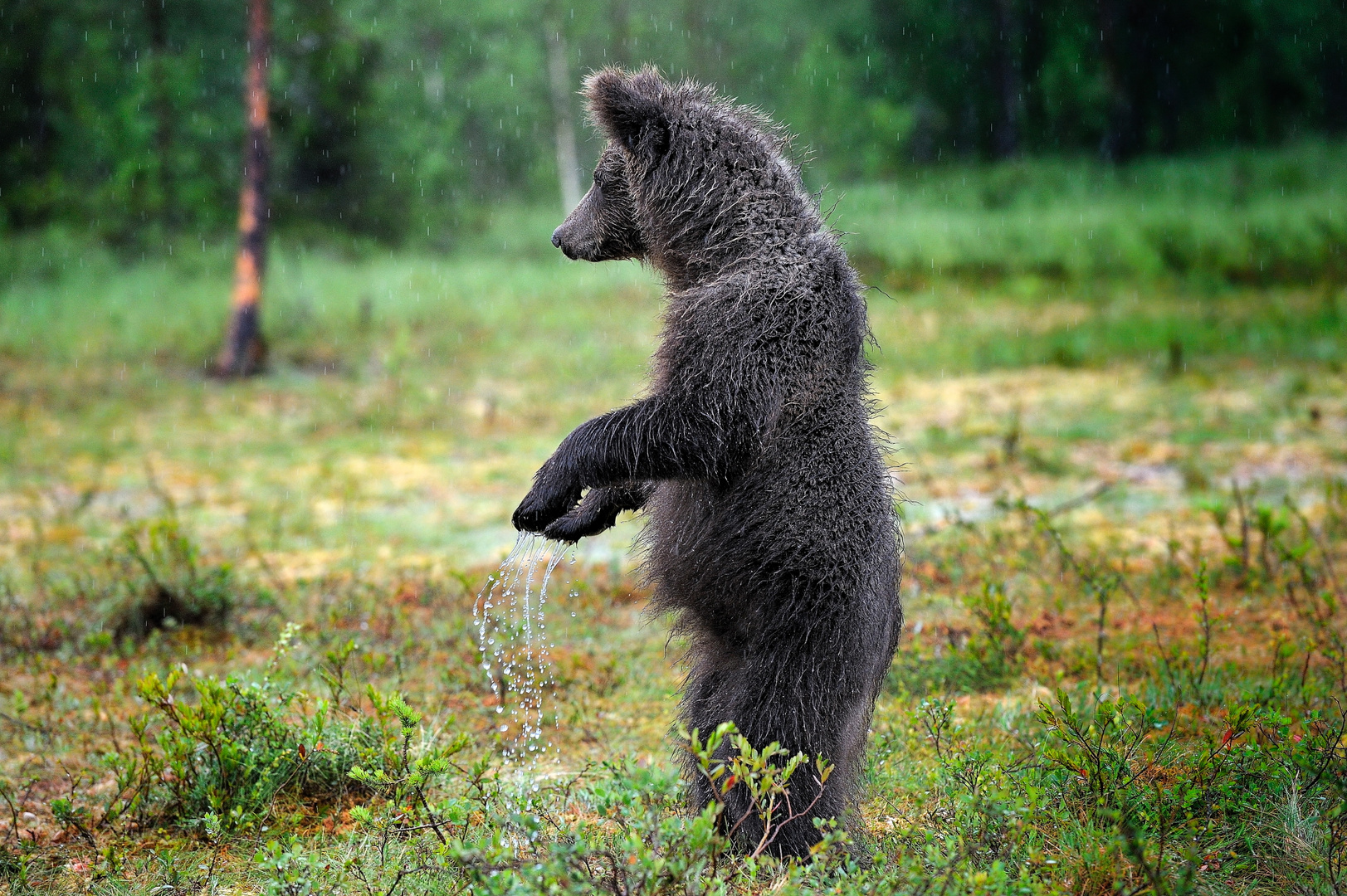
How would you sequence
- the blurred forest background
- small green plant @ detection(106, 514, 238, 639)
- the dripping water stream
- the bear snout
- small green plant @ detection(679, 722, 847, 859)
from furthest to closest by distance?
the blurred forest background
small green plant @ detection(106, 514, 238, 639)
the dripping water stream
the bear snout
small green plant @ detection(679, 722, 847, 859)

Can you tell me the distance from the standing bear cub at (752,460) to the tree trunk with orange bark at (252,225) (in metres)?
11.0

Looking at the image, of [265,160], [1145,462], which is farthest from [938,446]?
[265,160]

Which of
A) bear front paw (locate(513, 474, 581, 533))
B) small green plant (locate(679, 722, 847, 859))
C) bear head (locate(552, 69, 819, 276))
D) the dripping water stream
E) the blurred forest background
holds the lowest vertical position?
the dripping water stream

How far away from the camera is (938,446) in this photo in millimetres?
9883

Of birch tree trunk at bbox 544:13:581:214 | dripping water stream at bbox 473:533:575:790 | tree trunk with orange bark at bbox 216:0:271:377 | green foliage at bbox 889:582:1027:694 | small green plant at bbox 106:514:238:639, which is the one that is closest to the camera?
dripping water stream at bbox 473:533:575:790

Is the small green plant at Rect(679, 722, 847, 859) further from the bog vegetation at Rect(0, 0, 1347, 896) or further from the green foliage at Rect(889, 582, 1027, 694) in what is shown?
the green foliage at Rect(889, 582, 1027, 694)

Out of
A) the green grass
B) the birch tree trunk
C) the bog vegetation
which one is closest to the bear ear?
the bog vegetation

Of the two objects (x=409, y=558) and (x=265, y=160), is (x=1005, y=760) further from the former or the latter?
(x=265, y=160)

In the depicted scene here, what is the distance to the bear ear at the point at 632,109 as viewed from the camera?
3365 millimetres

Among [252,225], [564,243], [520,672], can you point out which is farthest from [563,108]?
[564,243]

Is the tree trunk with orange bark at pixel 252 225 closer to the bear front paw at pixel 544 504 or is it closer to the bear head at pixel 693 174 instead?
the bear head at pixel 693 174

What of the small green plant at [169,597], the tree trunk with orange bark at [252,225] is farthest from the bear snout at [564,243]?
the tree trunk with orange bark at [252,225]

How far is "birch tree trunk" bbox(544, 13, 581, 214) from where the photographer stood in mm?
33500

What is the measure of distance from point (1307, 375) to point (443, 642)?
10.0 metres
